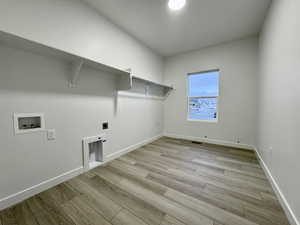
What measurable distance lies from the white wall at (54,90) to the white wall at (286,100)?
7.75 ft

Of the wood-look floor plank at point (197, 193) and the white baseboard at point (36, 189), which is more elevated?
the white baseboard at point (36, 189)

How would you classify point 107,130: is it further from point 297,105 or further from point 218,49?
point 218,49

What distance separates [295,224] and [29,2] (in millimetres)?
3349

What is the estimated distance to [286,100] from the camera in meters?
1.26

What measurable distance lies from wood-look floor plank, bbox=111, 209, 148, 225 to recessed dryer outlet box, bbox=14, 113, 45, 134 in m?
1.33

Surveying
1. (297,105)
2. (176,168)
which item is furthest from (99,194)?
(297,105)

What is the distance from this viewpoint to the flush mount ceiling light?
176cm

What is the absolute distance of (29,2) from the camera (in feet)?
4.19

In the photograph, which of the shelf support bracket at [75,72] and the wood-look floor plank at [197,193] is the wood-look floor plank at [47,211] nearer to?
the wood-look floor plank at [197,193]

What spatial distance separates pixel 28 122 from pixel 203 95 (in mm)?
3635

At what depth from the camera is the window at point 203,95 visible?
3.25 metres

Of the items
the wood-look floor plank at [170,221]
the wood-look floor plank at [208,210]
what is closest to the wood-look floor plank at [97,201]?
the wood-look floor plank at [170,221]

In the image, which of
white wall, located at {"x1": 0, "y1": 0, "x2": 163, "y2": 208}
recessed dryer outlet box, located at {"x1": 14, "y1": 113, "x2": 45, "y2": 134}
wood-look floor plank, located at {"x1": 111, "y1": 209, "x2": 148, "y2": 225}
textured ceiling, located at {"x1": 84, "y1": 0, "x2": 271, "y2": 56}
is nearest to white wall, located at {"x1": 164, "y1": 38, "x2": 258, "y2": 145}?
textured ceiling, located at {"x1": 84, "y1": 0, "x2": 271, "y2": 56}

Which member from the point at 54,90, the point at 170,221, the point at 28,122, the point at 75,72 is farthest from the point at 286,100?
the point at 28,122
